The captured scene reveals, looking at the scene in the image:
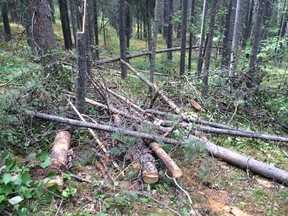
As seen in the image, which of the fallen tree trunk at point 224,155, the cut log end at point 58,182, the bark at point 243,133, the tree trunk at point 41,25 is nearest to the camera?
the cut log end at point 58,182

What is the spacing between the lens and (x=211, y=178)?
4371 millimetres

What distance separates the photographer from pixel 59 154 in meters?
3.93

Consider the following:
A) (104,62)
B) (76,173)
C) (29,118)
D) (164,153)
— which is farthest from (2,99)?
(104,62)

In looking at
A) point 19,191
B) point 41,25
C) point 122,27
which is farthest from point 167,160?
point 122,27

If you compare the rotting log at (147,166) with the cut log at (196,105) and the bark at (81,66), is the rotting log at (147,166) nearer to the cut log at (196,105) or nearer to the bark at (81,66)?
the bark at (81,66)

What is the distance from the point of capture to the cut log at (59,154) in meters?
3.37

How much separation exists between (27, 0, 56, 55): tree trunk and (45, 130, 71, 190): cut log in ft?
7.57

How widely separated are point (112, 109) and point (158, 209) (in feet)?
8.87

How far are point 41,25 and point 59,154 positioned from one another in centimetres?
370

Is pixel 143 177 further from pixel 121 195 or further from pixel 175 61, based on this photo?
pixel 175 61

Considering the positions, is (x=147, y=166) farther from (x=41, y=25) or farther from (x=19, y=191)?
(x=41, y=25)

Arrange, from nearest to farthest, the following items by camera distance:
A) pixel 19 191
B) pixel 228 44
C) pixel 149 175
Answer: pixel 19 191, pixel 149 175, pixel 228 44

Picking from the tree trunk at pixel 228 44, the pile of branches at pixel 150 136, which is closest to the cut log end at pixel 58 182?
the pile of branches at pixel 150 136

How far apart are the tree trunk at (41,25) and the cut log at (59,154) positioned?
7.57 feet
